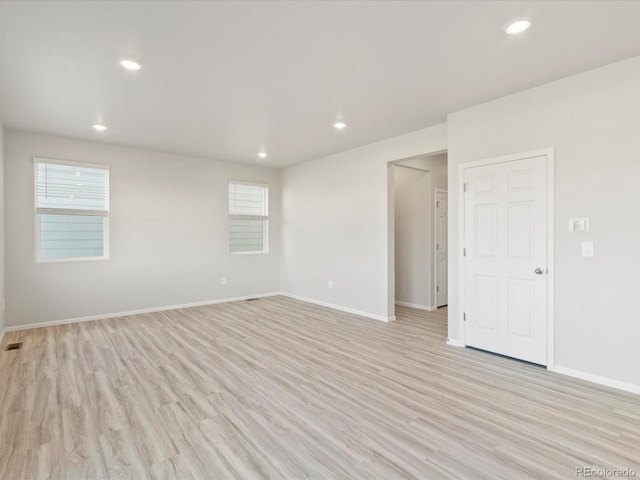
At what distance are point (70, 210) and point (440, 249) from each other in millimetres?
5995

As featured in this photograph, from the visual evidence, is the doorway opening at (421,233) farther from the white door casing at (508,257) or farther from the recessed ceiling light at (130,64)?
the recessed ceiling light at (130,64)

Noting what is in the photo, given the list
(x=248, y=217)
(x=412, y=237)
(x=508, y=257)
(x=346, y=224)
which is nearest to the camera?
(x=508, y=257)

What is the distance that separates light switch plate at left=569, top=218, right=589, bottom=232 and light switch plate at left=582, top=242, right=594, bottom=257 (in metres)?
0.12

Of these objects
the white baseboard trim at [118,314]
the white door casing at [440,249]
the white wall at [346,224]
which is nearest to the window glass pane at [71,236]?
the white baseboard trim at [118,314]

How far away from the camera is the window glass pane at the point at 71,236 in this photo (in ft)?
16.1

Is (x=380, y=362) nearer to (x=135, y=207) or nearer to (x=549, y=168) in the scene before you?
(x=549, y=168)

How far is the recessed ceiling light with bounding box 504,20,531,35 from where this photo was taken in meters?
2.26

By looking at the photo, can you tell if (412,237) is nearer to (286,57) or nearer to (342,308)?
(342,308)

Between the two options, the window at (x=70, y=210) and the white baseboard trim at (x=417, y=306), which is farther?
the white baseboard trim at (x=417, y=306)

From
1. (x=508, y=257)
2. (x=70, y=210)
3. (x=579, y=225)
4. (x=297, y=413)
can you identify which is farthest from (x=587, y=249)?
(x=70, y=210)

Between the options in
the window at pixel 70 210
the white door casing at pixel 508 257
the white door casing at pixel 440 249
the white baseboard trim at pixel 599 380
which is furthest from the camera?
the white door casing at pixel 440 249

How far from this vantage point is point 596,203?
115 inches

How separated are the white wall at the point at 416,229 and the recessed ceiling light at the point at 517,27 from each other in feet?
10.7

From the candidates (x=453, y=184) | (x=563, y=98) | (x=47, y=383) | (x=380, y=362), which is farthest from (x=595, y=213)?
(x=47, y=383)
